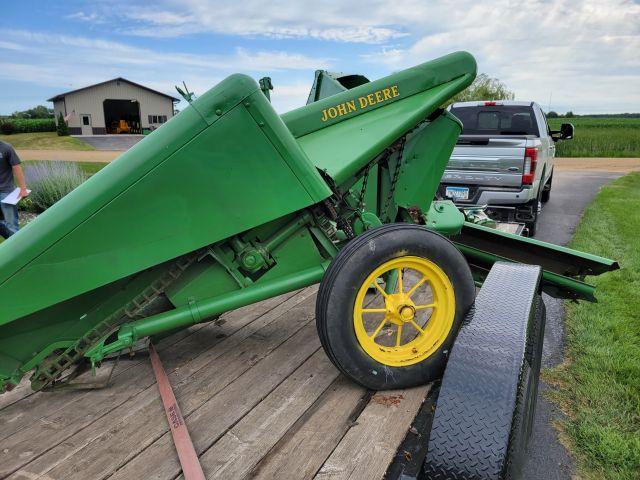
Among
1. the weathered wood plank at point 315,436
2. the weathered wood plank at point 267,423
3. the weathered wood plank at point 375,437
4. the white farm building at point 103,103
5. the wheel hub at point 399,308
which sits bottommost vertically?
the weathered wood plank at point 267,423

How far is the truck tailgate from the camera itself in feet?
21.5

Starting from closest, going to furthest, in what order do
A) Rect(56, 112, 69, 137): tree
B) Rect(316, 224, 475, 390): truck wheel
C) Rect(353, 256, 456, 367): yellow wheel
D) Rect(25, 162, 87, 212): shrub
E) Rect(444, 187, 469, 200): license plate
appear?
Rect(316, 224, 475, 390): truck wheel < Rect(353, 256, 456, 367): yellow wheel < Rect(444, 187, 469, 200): license plate < Rect(25, 162, 87, 212): shrub < Rect(56, 112, 69, 137): tree

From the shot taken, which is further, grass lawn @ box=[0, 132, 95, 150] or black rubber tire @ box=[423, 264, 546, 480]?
grass lawn @ box=[0, 132, 95, 150]

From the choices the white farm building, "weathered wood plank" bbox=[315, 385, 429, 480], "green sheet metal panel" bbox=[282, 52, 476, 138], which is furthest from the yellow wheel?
the white farm building

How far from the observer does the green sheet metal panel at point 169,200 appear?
83.8 inches

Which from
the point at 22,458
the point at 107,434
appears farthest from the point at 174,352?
the point at 22,458

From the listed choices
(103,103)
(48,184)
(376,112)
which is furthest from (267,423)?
(103,103)

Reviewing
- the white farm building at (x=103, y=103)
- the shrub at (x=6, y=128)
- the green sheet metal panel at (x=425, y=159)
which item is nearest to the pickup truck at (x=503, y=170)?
the green sheet metal panel at (x=425, y=159)

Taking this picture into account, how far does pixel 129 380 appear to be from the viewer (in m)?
2.77

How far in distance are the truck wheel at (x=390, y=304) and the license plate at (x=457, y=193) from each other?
458 centimetres

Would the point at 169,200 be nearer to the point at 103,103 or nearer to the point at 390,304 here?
the point at 390,304

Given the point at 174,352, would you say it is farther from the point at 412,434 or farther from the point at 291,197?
the point at 412,434

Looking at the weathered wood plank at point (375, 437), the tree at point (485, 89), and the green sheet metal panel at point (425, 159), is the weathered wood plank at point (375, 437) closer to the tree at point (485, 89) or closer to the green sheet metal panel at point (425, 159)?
the green sheet metal panel at point (425, 159)

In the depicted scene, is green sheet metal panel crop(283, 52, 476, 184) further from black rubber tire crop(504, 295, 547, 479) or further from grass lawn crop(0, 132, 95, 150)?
grass lawn crop(0, 132, 95, 150)
